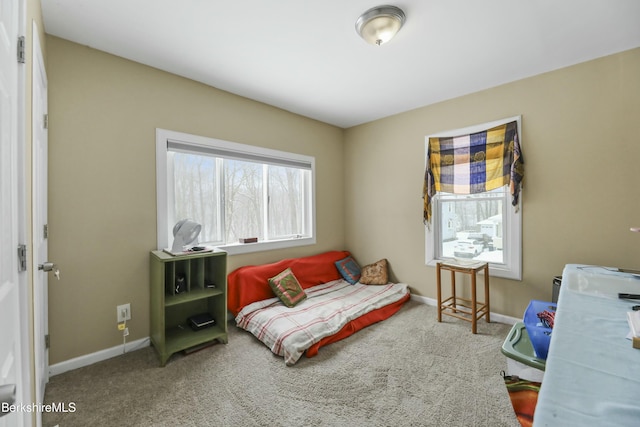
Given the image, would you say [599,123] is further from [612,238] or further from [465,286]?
[465,286]

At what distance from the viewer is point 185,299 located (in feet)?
7.29

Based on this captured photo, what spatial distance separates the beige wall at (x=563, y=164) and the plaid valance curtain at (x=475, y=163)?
112mm

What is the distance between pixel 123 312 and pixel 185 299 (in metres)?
0.53

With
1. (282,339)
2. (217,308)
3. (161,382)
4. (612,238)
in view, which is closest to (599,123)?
(612,238)

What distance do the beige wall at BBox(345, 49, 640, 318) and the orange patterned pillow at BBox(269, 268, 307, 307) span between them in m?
1.52

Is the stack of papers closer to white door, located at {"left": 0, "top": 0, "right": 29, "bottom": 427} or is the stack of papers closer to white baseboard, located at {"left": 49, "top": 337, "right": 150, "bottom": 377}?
white door, located at {"left": 0, "top": 0, "right": 29, "bottom": 427}

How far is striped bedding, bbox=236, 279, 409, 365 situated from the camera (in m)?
2.23

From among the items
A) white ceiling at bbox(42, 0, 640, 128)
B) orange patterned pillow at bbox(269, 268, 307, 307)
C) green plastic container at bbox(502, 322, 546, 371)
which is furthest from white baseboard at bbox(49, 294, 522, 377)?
green plastic container at bbox(502, 322, 546, 371)

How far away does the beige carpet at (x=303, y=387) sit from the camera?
1.58 metres

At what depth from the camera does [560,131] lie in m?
2.45

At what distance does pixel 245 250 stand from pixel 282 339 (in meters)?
1.15

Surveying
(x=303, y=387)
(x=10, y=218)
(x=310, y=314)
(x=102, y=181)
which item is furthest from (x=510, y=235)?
(x=102, y=181)

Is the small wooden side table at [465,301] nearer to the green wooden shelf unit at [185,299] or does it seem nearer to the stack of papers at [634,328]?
the stack of papers at [634,328]

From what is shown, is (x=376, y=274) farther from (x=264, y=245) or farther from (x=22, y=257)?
(x=22, y=257)
